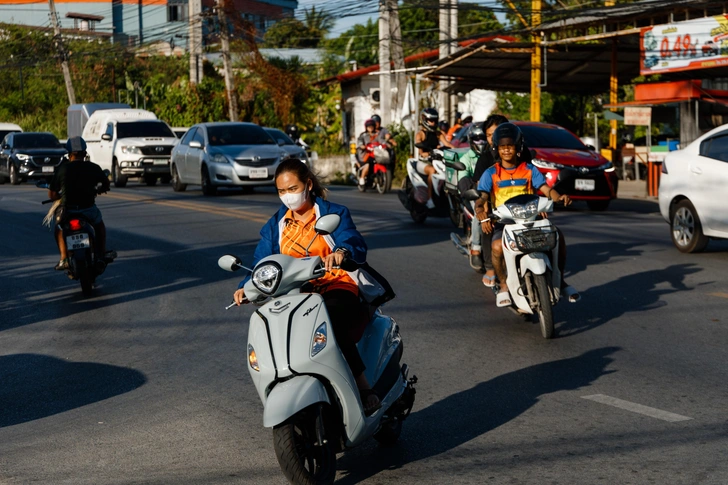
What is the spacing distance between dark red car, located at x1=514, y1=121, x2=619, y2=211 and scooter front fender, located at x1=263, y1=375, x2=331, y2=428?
15200mm

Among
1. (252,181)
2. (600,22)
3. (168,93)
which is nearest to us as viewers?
(252,181)

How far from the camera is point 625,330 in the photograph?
905cm

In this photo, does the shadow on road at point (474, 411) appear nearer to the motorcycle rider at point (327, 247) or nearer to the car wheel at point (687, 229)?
the motorcycle rider at point (327, 247)

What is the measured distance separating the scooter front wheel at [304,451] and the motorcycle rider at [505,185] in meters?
4.36

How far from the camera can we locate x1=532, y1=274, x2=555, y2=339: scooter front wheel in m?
8.59

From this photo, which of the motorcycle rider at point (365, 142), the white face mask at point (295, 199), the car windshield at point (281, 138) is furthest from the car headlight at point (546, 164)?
the white face mask at point (295, 199)

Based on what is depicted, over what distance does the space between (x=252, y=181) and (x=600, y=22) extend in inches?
381

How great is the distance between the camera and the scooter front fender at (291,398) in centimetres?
466

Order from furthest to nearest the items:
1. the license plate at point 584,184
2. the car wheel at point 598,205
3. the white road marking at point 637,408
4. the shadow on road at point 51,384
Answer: the car wheel at point 598,205
the license plate at point 584,184
the shadow on road at point 51,384
the white road marking at point 637,408

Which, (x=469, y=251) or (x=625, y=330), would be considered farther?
(x=469, y=251)

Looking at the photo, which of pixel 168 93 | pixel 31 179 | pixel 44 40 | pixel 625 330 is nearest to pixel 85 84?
pixel 44 40

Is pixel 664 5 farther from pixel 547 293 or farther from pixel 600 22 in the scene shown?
pixel 547 293

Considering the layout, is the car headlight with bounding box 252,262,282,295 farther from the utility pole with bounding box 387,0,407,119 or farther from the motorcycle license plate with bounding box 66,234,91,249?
the utility pole with bounding box 387,0,407,119

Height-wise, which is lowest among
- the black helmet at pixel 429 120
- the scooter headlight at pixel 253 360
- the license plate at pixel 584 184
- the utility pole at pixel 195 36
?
the scooter headlight at pixel 253 360
